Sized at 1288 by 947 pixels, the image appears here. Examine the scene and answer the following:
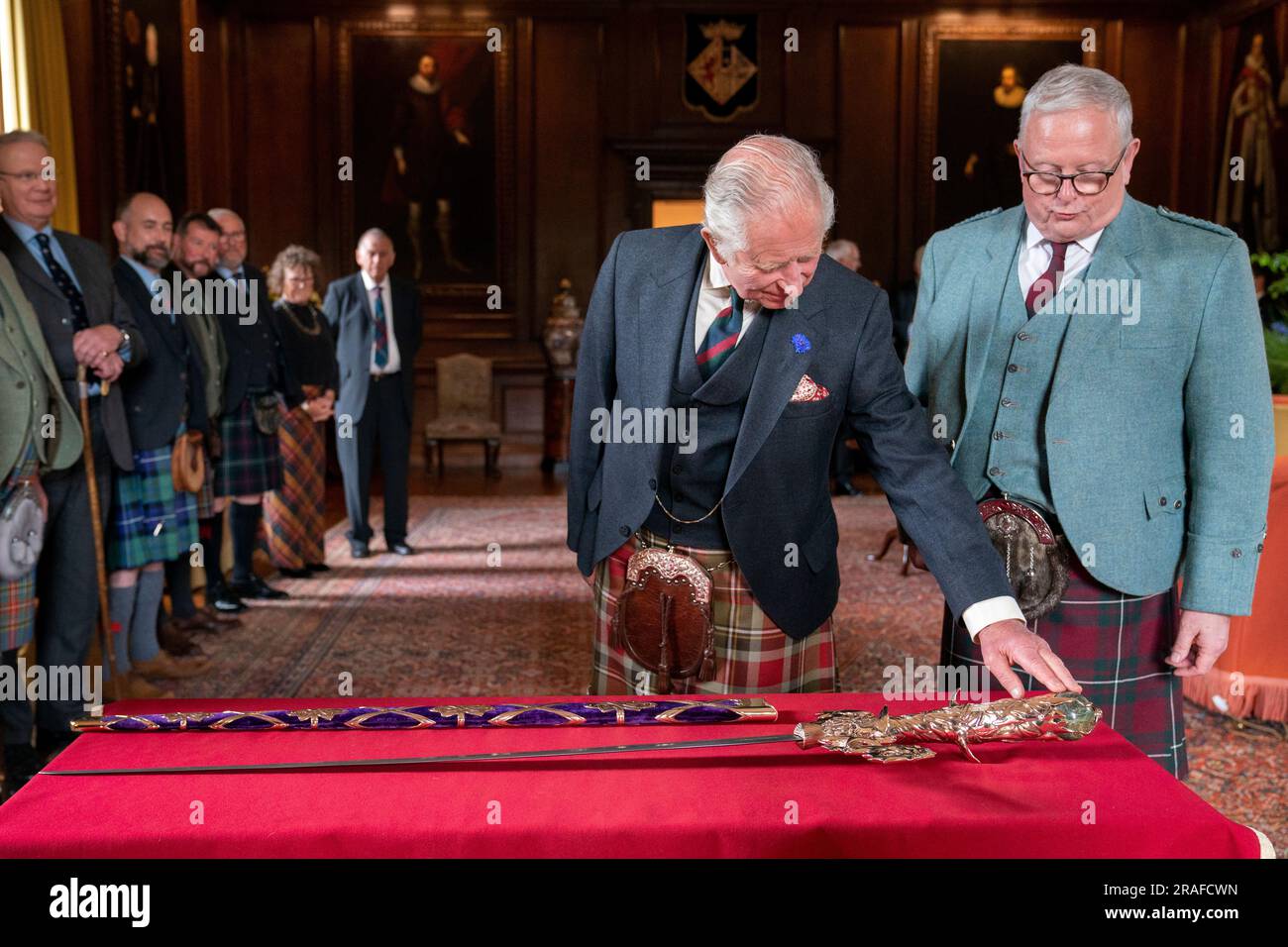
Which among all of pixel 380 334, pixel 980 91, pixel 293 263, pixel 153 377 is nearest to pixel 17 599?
pixel 153 377

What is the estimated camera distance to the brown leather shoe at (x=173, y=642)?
5.24 meters

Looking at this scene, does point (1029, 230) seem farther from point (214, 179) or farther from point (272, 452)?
point (214, 179)

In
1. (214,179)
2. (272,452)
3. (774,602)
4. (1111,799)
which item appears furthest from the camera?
(214,179)

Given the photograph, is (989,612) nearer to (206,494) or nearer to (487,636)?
(487,636)

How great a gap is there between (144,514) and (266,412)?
1.67 metres

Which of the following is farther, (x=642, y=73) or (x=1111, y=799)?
(x=642, y=73)

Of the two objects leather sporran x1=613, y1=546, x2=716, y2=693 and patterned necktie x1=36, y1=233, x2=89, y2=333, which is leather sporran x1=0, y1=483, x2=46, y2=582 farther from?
leather sporran x1=613, y1=546, x2=716, y2=693

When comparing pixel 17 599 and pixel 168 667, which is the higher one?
pixel 17 599

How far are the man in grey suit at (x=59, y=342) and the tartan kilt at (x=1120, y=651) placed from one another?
3.16 metres

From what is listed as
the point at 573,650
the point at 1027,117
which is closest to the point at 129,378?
the point at 573,650

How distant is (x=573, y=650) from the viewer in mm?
5590

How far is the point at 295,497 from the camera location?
7.30 metres

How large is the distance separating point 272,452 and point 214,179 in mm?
7013

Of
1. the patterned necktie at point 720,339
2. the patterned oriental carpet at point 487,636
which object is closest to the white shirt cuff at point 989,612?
the patterned necktie at point 720,339
